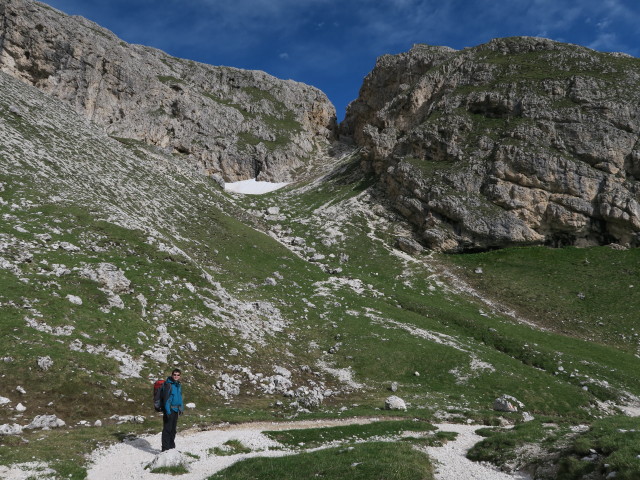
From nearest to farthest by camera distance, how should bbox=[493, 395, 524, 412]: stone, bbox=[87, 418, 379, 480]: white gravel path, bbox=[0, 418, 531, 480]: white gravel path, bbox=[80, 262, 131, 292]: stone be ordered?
bbox=[0, 418, 531, 480]: white gravel path
bbox=[87, 418, 379, 480]: white gravel path
bbox=[493, 395, 524, 412]: stone
bbox=[80, 262, 131, 292]: stone

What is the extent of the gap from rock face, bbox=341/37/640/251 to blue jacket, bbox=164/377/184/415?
6812cm

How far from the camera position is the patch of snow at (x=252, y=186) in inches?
5054

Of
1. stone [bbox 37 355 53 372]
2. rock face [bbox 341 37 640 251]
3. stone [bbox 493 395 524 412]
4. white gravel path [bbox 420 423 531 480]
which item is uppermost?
rock face [bbox 341 37 640 251]

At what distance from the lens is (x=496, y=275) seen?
6519 centimetres

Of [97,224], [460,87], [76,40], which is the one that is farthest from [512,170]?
[76,40]

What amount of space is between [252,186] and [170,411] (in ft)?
392

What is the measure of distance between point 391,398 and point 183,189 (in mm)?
62096

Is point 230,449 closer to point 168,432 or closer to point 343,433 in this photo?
point 168,432

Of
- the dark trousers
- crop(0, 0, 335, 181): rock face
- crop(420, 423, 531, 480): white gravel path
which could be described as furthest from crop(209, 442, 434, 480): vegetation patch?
crop(0, 0, 335, 181): rock face

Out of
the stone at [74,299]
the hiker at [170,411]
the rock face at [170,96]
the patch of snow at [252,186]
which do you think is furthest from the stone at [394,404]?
the patch of snow at [252,186]

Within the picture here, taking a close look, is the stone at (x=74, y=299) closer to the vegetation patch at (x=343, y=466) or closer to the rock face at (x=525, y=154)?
the vegetation patch at (x=343, y=466)

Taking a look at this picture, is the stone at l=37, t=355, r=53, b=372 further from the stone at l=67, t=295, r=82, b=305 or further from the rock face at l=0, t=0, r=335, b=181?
the rock face at l=0, t=0, r=335, b=181

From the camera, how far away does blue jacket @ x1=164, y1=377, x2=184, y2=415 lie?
16181 millimetres

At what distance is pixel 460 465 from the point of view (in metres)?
15.5
